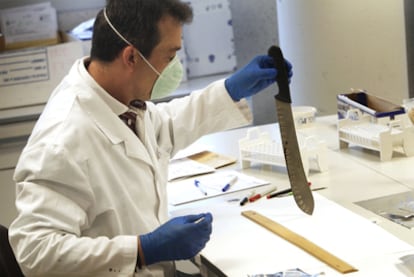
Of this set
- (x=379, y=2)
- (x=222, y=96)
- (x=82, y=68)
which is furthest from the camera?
(x=379, y=2)

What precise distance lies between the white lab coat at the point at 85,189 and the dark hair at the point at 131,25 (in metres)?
0.10

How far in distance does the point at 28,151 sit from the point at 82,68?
10.9 inches

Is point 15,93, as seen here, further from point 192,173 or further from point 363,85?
point 363,85

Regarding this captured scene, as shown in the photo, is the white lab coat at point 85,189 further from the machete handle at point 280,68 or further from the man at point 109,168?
the machete handle at point 280,68

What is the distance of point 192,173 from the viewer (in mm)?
2186

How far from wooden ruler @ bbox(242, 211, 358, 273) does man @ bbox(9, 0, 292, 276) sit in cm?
21

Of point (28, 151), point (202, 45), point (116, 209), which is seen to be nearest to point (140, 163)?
point (116, 209)

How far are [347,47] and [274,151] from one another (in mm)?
1263

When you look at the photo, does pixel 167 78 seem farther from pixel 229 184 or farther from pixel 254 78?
pixel 229 184

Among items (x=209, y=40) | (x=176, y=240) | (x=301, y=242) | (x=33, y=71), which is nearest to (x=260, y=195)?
(x=301, y=242)

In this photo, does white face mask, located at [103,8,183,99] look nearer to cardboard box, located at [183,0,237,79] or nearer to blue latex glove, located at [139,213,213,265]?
blue latex glove, located at [139,213,213,265]

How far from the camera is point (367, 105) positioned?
2.36 metres

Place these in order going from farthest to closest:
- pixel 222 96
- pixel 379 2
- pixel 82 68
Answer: pixel 379 2 → pixel 222 96 → pixel 82 68

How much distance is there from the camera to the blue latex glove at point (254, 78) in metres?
1.78
